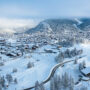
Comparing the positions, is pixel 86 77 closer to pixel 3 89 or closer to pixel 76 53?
pixel 3 89

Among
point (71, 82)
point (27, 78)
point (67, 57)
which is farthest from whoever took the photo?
point (67, 57)

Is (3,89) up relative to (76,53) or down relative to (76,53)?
down

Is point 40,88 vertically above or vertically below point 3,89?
above

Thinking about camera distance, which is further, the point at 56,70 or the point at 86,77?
the point at 56,70

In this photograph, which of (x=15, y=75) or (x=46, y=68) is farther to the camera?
(x=46, y=68)

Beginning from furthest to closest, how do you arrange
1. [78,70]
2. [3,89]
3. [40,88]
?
[78,70], [3,89], [40,88]

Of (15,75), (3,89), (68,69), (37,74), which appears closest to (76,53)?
(68,69)

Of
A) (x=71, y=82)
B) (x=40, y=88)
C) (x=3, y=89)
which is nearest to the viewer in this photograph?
(x=40, y=88)

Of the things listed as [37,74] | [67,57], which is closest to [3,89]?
[37,74]

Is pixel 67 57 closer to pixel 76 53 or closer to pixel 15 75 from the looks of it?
pixel 76 53
